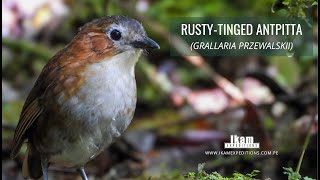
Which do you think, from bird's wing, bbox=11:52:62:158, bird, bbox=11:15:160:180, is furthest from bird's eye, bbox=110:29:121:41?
bird's wing, bbox=11:52:62:158

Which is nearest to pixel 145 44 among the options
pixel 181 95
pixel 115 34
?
pixel 115 34

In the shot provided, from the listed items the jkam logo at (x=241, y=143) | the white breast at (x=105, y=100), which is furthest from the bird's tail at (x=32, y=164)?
the jkam logo at (x=241, y=143)

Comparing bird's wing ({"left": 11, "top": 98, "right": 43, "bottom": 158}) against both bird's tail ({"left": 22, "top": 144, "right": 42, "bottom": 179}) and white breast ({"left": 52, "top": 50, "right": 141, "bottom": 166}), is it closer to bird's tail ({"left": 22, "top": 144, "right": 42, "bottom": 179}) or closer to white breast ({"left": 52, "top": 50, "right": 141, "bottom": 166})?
bird's tail ({"left": 22, "top": 144, "right": 42, "bottom": 179})

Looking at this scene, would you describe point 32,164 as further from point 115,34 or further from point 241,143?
point 241,143

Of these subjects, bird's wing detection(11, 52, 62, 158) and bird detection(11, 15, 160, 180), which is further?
bird's wing detection(11, 52, 62, 158)

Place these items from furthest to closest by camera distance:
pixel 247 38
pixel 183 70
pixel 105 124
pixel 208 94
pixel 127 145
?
pixel 183 70, pixel 208 94, pixel 127 145, pixel 247 38, pixel 105 124

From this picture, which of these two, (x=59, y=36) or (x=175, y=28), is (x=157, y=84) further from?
(x=175, y=28)

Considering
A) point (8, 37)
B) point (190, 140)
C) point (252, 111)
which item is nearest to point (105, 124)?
point (252, 111)
